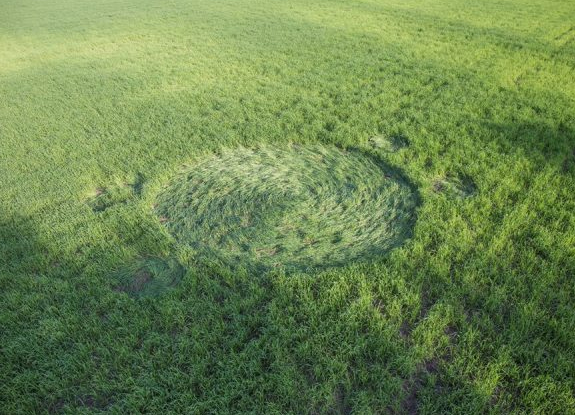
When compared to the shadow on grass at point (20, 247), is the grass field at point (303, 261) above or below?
above

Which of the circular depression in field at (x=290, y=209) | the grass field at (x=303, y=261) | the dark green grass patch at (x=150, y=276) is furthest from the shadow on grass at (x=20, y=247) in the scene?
the circular depression in field at (x=290, y=209)

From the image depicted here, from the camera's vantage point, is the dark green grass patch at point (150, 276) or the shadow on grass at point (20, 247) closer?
the dark green grass patch at point (150, 276)

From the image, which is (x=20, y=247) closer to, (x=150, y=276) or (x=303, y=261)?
(x=150, y=276)

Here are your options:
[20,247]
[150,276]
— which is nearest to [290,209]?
[150,276]

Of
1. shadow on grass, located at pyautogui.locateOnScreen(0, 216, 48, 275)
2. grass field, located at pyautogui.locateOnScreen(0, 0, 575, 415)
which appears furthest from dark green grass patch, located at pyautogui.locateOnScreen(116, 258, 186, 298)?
shadow on grass, located at pyautogui.locateOnScreen(0, 216, 48, 275)

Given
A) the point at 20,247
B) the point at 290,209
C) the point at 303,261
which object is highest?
the point at 290,209

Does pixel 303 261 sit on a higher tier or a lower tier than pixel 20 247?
higher

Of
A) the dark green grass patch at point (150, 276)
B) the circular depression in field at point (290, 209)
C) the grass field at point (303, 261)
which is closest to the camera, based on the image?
the grass field at point (303, 261)


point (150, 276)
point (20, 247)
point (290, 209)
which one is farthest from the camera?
point (290, 209)

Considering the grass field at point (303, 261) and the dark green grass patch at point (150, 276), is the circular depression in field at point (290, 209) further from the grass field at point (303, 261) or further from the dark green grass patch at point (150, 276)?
the dark green grass patch at point (150, 276)
